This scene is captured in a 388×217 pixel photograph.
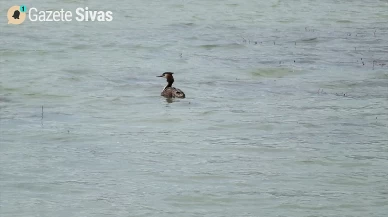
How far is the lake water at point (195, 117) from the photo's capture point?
40.5 ft

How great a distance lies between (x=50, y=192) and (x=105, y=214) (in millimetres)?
1067

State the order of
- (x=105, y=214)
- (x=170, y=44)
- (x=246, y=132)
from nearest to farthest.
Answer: (x=105, y=214) < (x=246, y=132) < (x=170, y=44)

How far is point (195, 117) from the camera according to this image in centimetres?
1750

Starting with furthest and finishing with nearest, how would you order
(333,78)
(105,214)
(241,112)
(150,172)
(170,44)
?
(170,44) < (333,78) < (241,112) < (150,172) < (105,214)

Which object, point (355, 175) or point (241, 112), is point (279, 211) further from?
point (241, 112)

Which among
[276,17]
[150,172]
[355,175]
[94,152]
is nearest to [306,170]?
[355,175]

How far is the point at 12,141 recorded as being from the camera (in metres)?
15.0

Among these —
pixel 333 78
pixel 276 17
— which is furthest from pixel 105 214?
pixel 276 17

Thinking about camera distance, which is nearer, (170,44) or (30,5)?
(170,44)

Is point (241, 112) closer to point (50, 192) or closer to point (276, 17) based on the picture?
point (50, 192)

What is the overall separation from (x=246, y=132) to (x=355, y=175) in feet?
10.1

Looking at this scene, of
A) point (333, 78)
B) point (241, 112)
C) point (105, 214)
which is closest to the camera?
point (105, 214)

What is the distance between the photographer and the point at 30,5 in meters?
32.5

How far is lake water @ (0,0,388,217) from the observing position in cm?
1234
